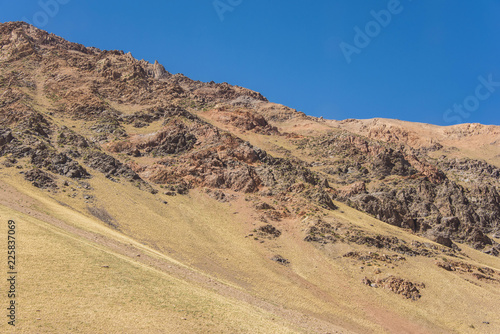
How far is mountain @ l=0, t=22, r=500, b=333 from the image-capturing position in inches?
990

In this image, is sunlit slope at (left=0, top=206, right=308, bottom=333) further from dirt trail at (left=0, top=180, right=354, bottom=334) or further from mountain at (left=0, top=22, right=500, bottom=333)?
dirt trail at (left=0, top=180, right=354, bottom=334)

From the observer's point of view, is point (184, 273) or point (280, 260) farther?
point (280, 260)

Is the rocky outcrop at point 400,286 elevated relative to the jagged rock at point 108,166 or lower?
lower

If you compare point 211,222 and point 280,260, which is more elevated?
point 211,222

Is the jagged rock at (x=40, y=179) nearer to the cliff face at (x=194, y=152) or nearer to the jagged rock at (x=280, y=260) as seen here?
the cliff face at (x=194, y=152)

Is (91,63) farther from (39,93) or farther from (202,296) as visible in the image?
(202,296)

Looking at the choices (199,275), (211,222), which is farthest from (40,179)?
(199,275)

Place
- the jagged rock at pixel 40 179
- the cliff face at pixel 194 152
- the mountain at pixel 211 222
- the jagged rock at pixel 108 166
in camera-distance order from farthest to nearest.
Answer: the cliff face at pixel 194 152 → the jagged rock at pixel 108 166 → the jagged rock at pixel 40 179 → the mountain at pixel 211 222

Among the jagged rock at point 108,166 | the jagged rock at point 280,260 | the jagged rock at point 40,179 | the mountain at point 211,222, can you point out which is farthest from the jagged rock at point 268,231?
the jagged rock at point 40,179

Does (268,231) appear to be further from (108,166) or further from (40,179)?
(40,179)

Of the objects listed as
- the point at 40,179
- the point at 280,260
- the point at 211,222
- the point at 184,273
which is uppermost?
the point at 211,222

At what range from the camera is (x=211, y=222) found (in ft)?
192

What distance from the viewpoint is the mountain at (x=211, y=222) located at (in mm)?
25141

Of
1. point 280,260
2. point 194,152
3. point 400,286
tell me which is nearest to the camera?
point 400,286
